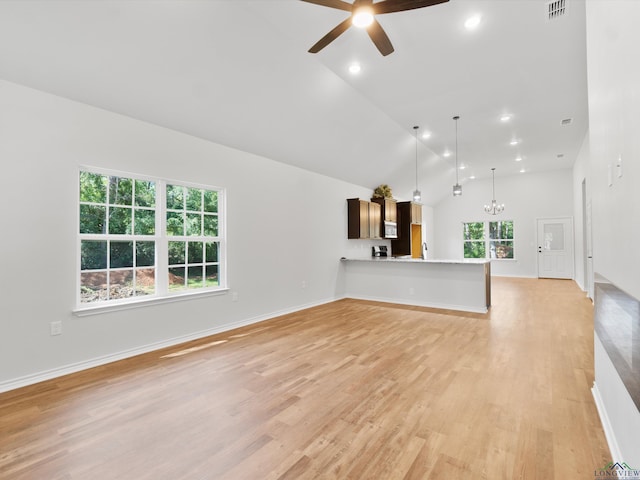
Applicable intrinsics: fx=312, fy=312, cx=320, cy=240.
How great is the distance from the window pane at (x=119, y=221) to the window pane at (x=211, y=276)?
120 cm

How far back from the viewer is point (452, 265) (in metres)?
5.89

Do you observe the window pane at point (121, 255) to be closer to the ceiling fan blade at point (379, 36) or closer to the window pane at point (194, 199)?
the window pane at point (194, 199)

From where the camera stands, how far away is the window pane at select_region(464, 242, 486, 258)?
11.4 meters

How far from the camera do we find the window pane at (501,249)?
10.9m

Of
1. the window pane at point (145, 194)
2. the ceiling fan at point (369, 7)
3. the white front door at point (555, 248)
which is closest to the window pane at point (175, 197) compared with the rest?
the window pane at point (145, 194)

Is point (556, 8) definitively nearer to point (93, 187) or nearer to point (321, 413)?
point (321, 413)

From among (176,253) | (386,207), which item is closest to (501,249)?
(386,207)

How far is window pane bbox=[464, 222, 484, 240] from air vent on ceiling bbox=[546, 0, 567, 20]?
364 inches

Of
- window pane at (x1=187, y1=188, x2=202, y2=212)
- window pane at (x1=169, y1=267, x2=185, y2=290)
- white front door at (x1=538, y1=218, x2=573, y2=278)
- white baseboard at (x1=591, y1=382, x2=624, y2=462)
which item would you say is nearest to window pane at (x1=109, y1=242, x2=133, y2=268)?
window pane at (x1=169, y1=267, x2=185, y2=290)

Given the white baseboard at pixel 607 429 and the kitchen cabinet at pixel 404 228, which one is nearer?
the white baseboard at pixel 607 429

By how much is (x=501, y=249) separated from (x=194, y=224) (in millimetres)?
10482

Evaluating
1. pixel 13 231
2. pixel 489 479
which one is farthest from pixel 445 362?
pixel 13 231

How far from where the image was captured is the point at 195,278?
4461 millimetres

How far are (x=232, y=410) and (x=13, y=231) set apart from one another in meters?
2.60
